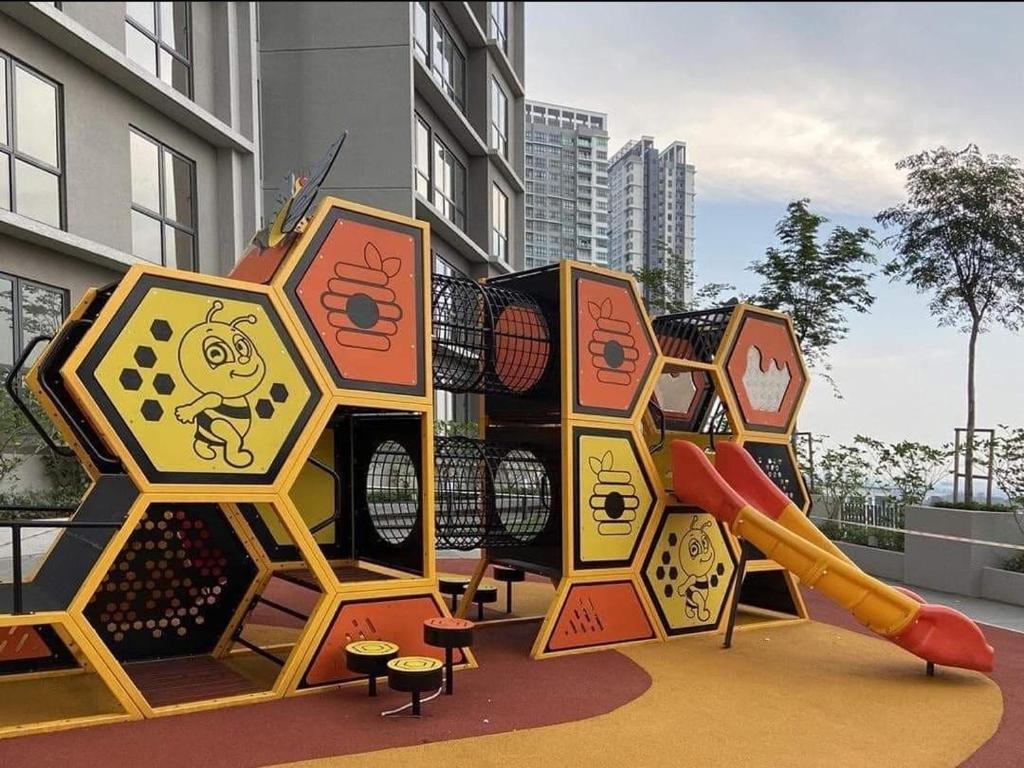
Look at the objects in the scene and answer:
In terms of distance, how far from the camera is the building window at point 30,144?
33.8ft

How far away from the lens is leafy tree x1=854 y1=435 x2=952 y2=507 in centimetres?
1105

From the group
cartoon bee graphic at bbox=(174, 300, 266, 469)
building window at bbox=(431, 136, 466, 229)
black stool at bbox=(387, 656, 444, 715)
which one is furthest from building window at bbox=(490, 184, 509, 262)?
black stool at bbox=(387, 656, 444, 715)

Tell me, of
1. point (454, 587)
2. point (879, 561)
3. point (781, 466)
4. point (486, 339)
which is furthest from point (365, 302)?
point (879, 561)

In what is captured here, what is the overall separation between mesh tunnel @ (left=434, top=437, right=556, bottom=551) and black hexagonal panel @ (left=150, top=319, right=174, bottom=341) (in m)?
2.26

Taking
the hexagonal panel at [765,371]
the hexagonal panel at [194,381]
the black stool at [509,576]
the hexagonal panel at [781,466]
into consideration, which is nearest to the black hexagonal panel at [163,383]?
the hexagonal panel at [194,381]

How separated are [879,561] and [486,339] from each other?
6691 mm

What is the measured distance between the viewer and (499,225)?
22922 millimetres

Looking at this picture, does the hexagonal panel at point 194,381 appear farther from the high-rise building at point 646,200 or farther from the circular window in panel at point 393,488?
the high-rise building at point 646,200

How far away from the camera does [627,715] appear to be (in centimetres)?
495

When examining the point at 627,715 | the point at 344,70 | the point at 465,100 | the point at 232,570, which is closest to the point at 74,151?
the point at 344,70

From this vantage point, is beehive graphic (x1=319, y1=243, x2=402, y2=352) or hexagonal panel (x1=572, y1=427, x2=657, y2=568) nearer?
beehive graphic (x1=319, y1=243, x2=402, y2=352)

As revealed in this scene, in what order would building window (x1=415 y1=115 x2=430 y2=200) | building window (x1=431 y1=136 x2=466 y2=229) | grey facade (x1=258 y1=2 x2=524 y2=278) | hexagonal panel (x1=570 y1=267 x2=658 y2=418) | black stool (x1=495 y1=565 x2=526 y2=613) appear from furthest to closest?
1. building window (x1=431 y1=136 x2=466 y2=229)
2. building window (x1=415 y1=115 x2=430 y2=200)
3. grey facade (x1=258 y1=2 x2=524 y2=278)
4. black stool (x1=495 y1=565 x2=526 y2=613)
5. hexagonal panel (x1=570 y1=267 x2=658 y2=418)

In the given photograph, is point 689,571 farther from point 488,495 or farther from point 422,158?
point 422,158

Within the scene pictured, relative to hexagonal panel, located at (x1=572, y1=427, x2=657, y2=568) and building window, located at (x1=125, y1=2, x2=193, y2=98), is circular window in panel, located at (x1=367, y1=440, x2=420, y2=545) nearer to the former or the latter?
hexagonal panel, located at (x1=572, y1=427, x2=657, y2=568)
